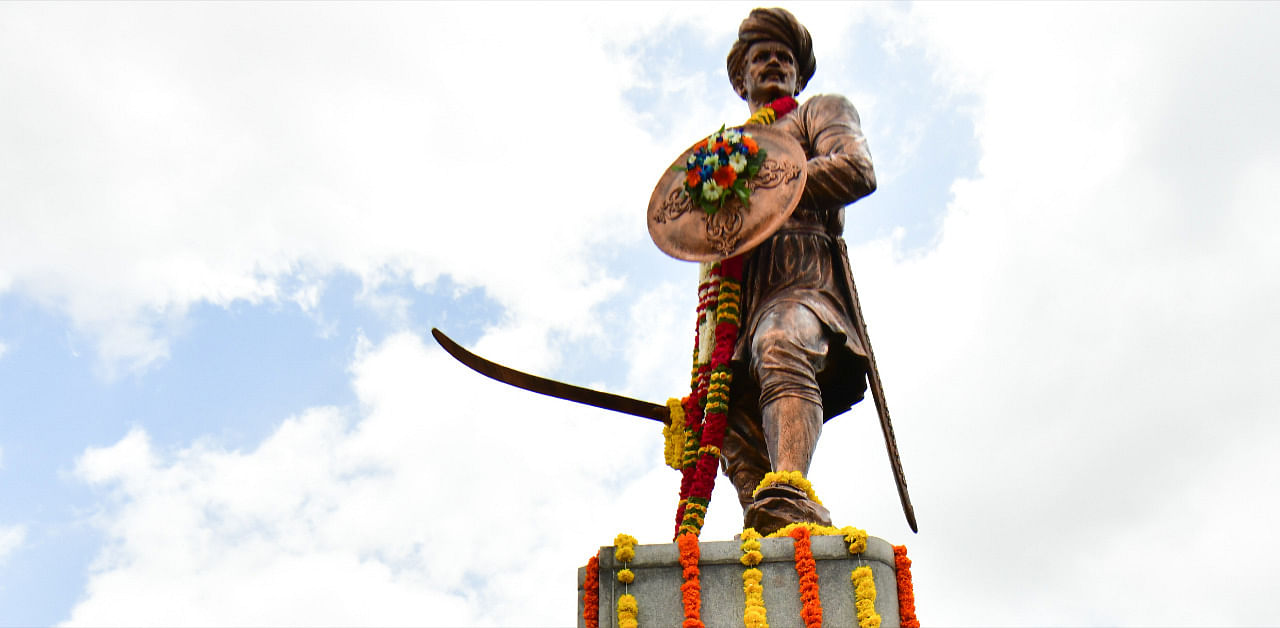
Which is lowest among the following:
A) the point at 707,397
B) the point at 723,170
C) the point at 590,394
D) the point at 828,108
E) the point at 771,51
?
the point at 707,397

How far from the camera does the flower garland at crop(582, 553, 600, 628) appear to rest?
498 cm

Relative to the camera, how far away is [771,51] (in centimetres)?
691

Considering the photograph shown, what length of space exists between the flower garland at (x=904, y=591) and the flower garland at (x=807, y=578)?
42cm

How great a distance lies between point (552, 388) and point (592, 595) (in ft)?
6.35

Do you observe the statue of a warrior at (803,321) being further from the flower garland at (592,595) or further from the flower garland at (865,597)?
the flower garland at (592,595)

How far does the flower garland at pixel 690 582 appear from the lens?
15.7 feet

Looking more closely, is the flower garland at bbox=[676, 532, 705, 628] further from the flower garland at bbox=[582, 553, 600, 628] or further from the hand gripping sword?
the hand gripping sword

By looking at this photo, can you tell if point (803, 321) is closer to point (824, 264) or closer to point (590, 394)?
point (824, 264)

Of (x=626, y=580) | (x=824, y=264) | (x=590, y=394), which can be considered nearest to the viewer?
(x=626, y=580)

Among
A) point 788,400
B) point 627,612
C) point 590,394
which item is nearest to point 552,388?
point 590,394

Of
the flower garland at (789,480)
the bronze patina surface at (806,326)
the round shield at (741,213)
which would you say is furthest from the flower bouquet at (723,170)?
the flower garland at (789,480)

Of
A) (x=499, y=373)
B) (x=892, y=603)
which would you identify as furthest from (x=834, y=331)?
(x=499, y=373)

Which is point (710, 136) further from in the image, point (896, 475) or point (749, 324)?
point (896, 475)

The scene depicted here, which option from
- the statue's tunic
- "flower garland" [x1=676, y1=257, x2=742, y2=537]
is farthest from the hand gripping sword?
"flower garland" [x1=676, y1=257, x2=742, y2=537]
